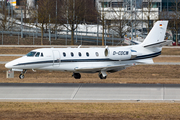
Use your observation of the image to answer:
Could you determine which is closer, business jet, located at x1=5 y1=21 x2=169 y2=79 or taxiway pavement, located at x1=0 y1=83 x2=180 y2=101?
taxiway pavement, located at x1=0 y1=83 x2=180 y2=101

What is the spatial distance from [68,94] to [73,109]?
3.96 metres

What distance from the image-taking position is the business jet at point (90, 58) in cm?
2717

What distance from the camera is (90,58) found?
28.9m


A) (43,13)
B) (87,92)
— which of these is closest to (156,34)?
(87,92)

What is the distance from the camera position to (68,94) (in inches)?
761

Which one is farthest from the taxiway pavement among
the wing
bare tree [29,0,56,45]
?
bare tree [29,0,56,45]

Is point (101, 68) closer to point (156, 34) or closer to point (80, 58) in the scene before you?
point (80, 58)

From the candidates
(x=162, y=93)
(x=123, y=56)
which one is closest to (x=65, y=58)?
(x=123, y=56)

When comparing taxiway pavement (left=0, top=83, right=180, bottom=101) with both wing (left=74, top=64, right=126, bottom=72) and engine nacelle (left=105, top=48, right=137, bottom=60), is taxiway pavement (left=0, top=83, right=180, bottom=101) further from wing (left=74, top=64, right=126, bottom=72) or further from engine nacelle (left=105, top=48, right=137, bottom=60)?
engine nacelle (left=105, top=48, right=137, bottom=60)

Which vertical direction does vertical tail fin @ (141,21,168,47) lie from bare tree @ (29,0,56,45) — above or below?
below

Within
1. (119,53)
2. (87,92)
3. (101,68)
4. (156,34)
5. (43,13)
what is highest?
(43,13)

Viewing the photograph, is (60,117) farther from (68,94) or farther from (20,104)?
(68,94)

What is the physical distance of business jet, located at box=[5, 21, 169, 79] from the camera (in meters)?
27.2

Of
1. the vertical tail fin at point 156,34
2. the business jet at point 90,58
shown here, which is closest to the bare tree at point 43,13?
the vertical tail fin at point 156,34
